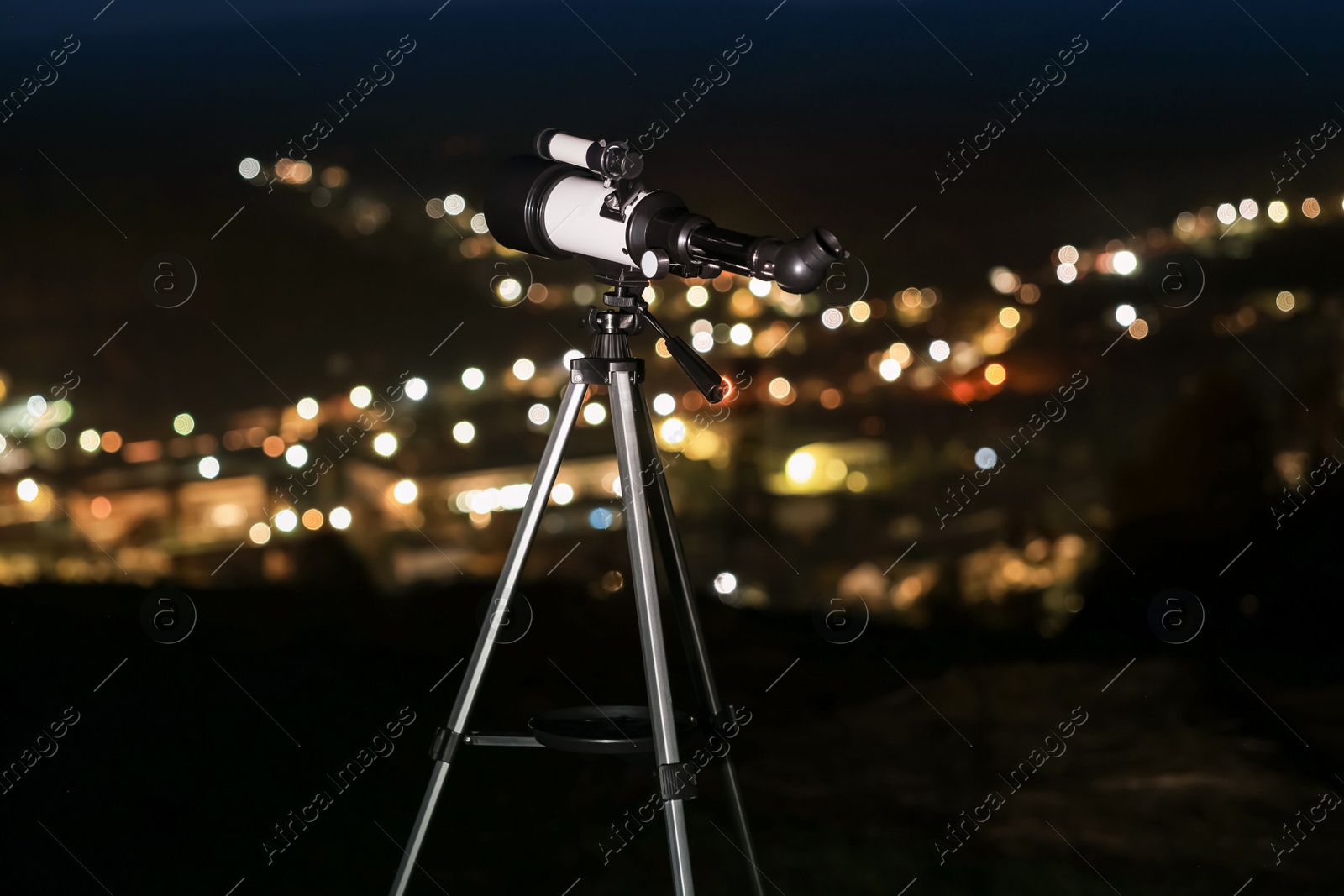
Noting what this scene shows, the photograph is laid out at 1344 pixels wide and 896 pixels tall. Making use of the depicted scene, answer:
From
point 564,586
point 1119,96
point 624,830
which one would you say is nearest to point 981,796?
point 624,830

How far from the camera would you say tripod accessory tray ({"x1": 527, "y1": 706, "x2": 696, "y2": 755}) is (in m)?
1.39

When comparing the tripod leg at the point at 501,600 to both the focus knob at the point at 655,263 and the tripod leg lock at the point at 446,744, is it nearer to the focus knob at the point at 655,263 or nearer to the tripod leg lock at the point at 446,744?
the tripod leg lock at the point at 446,744

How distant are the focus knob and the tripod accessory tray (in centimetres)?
52

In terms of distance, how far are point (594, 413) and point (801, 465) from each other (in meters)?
0.52

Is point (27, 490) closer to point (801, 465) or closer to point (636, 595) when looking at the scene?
point (801, 465)

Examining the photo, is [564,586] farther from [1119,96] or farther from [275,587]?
[1119,96]

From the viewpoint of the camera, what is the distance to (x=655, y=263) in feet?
4.02

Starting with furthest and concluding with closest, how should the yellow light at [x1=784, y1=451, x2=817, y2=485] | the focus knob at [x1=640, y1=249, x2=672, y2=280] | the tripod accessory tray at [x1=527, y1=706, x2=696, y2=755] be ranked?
the yellow light at [x1=784, y1=451, x2=817, y2=485], the tripod accessory tray at [x1=527, y1=706, x2=696, y2=755], the focus knob at [x1=640, y1=249, x2=672, y2=280]

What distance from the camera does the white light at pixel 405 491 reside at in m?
2.93

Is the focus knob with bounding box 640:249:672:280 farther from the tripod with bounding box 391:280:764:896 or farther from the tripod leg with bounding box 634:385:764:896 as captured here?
the tripod leg with bounding box 634:385:764:896

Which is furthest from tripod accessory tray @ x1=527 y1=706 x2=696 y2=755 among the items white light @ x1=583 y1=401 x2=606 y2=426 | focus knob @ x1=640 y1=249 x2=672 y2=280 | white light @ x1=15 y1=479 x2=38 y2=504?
white light @ x1=15 y1=479 x2=38 y2=504

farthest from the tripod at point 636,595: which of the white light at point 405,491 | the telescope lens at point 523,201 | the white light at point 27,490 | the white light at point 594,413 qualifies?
the white light at point 27,490

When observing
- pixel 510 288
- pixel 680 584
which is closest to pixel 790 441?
pixel 510 288

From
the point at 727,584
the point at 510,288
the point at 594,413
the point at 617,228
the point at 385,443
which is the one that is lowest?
the point at 617,228
